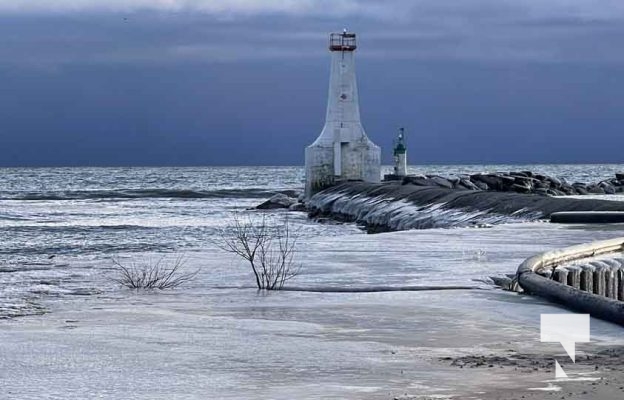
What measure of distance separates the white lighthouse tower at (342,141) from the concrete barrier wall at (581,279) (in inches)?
1320

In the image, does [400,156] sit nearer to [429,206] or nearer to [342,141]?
[342,141]

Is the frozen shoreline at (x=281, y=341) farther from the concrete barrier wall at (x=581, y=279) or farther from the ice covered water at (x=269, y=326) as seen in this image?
the concrete barrier wall at (x=581, y=279)

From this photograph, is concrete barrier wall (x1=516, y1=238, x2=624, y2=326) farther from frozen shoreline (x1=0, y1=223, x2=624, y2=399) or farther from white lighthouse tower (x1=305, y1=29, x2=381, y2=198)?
white lighthouse tower (x1=305, y1=29, x2=381, y2=198)

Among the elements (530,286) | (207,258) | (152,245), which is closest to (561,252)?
(530,286)

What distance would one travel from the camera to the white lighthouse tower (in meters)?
47.5

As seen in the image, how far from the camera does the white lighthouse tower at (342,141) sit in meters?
47.5

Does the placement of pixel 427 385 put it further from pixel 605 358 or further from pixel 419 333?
pixel 419 333

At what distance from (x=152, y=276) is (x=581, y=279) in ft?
14.3

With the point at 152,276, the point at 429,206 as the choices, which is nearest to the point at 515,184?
the point at 429,206

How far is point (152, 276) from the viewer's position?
12008mm

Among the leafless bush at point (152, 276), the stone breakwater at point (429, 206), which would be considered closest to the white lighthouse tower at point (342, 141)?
A: the stone breakwater at point (429, 206)

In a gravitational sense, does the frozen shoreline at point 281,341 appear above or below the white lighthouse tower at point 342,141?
below

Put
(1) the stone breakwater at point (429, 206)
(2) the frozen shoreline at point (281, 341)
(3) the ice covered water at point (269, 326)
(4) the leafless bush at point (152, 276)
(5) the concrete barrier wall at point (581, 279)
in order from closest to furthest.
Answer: (2) the frozen shoreline at point (281, 341) → (3) the ice covered water at point (269, 326) → (5) the concrete barrier wall at point (581, 279) → (4) the leafless bush at point (152, 276) → (1) the stone breakwater at point (429, 206)

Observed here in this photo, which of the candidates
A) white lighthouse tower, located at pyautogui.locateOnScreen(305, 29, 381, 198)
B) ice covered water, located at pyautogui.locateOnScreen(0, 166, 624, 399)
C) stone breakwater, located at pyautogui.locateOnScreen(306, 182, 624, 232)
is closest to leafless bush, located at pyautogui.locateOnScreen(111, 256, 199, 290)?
ice covered water, located at pyautogui.locateOnScreen(0, 166, 624, 399)
